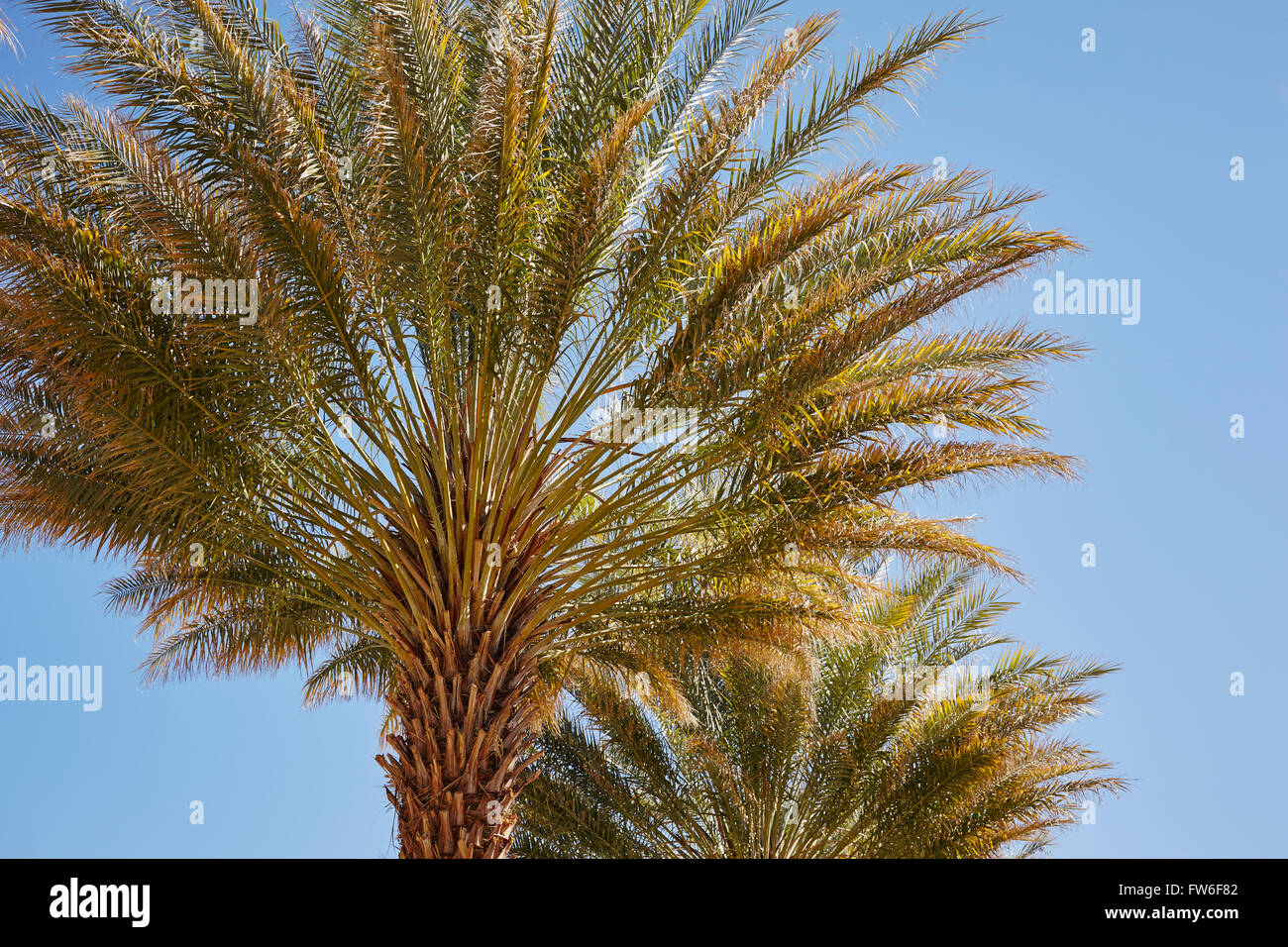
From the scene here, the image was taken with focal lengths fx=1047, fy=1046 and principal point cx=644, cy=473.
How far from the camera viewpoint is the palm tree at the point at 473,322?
648cm

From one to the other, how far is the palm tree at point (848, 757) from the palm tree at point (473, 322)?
3.77m

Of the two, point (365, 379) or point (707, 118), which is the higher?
point (707, 118)

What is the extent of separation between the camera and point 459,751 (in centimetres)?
699

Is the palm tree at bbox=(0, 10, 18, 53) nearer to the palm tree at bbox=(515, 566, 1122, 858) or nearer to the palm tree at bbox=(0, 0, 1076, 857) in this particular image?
the palm tree at bbox=(0, 0, 1076, 857)

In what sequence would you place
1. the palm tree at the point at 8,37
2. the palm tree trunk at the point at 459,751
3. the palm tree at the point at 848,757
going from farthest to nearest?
the palm tree at the point at 848,757 → the palm tree trunk at the point at 459,751 → the palm tree at the point at 8,37

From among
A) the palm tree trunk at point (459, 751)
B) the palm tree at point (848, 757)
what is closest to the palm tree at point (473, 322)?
the palm tree trunk at point (459, 751)

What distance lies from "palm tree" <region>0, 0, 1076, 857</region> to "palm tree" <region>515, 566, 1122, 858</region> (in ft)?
12.4

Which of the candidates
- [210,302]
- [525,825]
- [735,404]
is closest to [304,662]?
[525,825]

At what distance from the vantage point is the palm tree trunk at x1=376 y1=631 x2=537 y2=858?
6.88 meters

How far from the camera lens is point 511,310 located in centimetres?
740

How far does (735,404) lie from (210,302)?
3.42 meters

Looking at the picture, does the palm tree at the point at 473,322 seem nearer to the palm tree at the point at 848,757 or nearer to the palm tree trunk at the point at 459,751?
the palm tree trunk at the point at 459,751

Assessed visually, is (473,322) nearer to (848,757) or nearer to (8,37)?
(8,37)
